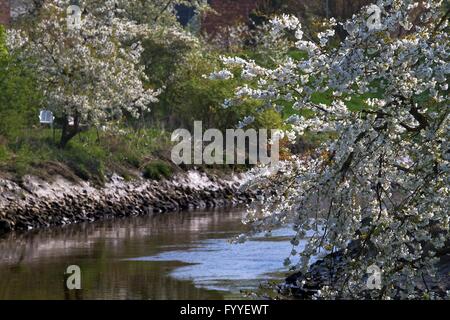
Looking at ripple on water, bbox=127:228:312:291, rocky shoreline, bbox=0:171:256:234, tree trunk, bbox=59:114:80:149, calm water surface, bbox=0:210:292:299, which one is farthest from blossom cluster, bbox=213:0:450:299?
tree trunk, bbox=59:114:80:149

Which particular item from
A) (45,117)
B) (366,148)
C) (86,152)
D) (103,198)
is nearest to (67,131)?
(86,152)

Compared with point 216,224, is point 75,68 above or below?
above

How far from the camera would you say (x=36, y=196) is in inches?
1264

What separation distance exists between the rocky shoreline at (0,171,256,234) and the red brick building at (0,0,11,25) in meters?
19.9

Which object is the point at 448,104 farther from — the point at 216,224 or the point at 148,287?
the point at 216,224

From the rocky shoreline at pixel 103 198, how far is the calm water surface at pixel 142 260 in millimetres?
929

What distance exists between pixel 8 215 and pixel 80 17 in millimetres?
8592

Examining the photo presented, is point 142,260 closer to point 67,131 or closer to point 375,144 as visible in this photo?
point 375,144

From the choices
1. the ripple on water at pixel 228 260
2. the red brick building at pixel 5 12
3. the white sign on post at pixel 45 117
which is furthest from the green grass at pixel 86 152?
the red brick building at pixel 5 12

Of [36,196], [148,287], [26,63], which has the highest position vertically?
[26,63]

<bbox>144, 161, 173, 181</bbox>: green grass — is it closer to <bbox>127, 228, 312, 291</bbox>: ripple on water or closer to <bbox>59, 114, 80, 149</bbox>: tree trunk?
<bbox>59, 114, 80, 149</bbox>: tree trunk

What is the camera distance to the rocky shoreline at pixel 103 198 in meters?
31.3

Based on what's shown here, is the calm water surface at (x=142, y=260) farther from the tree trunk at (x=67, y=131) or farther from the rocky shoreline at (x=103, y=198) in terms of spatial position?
the tree trunk at (x=67, y=131)
